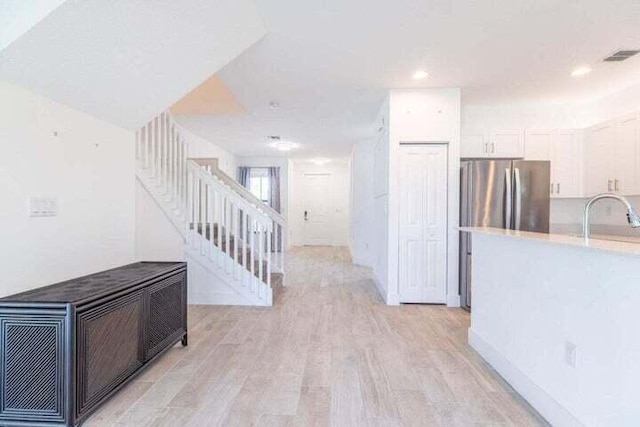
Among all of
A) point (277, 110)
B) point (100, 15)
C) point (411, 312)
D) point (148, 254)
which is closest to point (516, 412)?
point (411, 312)

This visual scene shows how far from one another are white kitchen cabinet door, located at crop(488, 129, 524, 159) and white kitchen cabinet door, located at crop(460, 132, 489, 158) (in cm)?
8

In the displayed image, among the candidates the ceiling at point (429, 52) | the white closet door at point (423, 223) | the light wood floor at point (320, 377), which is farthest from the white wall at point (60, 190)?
the white closet door at point (423, 223)

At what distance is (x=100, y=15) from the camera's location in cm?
192

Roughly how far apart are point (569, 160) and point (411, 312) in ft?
9.82

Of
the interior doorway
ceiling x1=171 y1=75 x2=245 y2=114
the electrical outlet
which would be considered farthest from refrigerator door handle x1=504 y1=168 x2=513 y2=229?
the interior doorway

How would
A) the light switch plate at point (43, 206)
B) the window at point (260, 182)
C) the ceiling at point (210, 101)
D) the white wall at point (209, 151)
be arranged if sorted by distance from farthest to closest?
the window at point (260, 182) < the white wall at point (209, 151) < the ceiling at point (210, 101) < the light switch plate at point (43, 206)

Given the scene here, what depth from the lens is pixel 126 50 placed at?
2238 mm

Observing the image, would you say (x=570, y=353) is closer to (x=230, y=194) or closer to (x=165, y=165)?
(x=230, y=194)

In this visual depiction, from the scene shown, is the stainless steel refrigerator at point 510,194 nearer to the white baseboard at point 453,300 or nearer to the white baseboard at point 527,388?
the white baseboard at point 453,300

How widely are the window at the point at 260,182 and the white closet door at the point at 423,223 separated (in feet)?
19.2

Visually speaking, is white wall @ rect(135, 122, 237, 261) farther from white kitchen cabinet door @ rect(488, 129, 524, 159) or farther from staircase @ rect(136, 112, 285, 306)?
white kitchen cabinet door @ rect(488, 129, 524, 159)

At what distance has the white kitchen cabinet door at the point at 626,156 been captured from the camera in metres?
3.80

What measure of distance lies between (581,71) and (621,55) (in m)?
0.40

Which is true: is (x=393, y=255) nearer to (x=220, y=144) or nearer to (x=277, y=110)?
(x=277, y=110)
